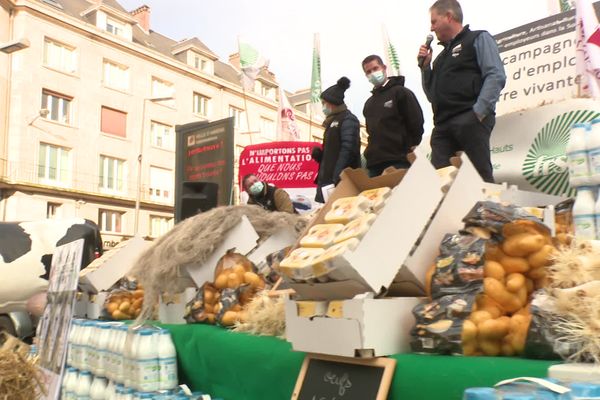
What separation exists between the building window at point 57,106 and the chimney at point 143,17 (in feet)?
32.6

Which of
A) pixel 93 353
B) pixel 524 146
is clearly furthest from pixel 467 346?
pixel 524 146

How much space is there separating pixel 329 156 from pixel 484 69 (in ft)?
5.84

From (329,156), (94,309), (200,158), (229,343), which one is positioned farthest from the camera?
(200,158)

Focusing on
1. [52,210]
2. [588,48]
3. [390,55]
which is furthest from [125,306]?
[52,210]

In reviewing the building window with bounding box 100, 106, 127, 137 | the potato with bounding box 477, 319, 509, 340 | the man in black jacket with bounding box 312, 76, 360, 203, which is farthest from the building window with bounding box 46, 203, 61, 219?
the potato with bounding box 477, 319, 509, 340

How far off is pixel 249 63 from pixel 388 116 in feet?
44.5

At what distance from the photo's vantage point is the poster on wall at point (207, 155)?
8.16 meters

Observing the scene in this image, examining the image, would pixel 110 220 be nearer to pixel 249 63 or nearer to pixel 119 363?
pixel 249 63

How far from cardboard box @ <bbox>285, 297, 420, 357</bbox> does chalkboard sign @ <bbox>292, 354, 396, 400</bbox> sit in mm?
44

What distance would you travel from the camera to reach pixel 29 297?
5.56 m

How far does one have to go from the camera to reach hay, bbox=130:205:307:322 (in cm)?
309

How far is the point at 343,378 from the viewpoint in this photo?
172 centimetres

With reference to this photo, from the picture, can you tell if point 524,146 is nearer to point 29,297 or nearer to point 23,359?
point 23,359

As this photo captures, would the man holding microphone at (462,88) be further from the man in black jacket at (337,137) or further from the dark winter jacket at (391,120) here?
the man in black jacket at (337,137)
